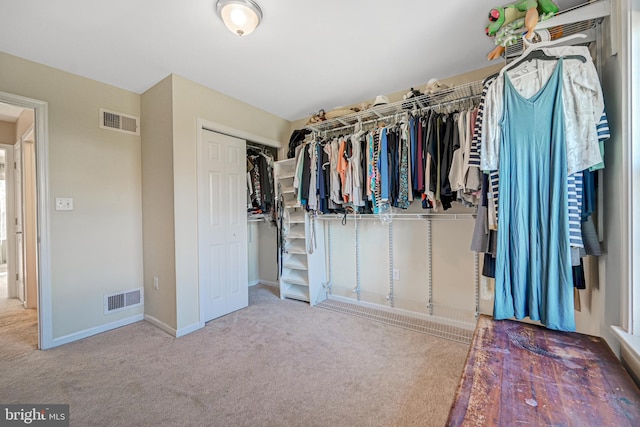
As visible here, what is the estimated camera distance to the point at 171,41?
1.95 m

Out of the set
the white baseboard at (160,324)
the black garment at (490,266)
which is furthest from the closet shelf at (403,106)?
the white baseboard at (160,324)

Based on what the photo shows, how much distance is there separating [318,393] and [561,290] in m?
1.41

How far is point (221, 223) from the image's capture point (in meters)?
2.88

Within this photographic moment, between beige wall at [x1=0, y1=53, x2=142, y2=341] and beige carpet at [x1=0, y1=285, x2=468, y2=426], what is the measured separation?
425mm

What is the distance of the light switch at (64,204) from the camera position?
7.49ft

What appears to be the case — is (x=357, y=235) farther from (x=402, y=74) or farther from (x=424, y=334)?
(x=402, y=74)

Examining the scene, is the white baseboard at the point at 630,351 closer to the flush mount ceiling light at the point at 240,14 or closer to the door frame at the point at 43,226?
the flush mount ceiling light at the point at 240,14

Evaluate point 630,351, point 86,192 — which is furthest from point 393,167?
point 86,192

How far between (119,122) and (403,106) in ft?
9.09

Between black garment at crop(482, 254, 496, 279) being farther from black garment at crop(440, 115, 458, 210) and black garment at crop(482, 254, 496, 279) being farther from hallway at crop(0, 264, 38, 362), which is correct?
hallway at crop(0, 264, 38, 362)

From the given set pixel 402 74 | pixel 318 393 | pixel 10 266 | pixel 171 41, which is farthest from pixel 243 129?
pixel 10 266

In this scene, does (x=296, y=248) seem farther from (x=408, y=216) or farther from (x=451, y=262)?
(x=451, y=262)

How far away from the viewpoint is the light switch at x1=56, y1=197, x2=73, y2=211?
2.28 m

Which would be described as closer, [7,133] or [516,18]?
[516,18]
